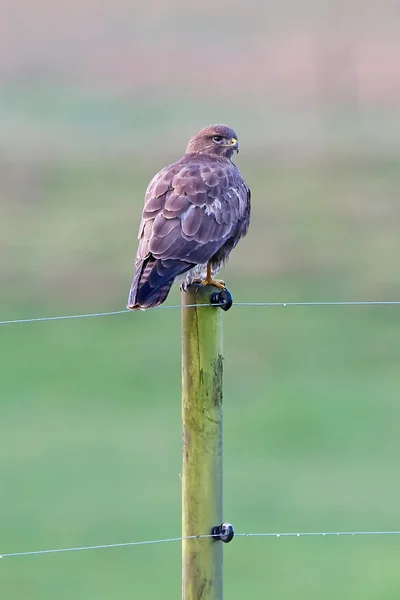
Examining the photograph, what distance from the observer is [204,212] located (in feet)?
14.1

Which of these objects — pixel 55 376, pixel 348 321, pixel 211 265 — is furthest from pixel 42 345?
pixel 211 265

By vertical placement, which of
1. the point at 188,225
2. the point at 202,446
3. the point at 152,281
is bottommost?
the point at 202,446

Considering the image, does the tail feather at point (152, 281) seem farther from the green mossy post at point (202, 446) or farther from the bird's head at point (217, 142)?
the bird's head at point (217, 142)

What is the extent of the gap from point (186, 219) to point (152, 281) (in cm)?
40

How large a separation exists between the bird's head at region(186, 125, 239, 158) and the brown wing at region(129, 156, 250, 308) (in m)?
0.40

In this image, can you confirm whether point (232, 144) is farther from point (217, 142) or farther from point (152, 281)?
point (152, 281)

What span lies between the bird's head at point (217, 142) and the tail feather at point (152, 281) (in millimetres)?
1242

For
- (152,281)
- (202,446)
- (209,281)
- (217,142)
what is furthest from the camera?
(217,142)

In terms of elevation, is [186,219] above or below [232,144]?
below

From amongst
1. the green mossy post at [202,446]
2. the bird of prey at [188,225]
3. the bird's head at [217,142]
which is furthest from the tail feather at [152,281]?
the bird's head at [217,142]

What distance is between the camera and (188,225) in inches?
164

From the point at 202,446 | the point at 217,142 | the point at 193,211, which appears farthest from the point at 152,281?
the point at 217,142

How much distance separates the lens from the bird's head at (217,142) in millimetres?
5180

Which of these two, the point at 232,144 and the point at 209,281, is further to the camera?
the point at 232,144
